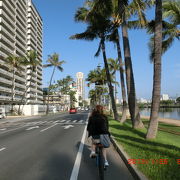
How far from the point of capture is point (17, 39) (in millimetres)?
80812

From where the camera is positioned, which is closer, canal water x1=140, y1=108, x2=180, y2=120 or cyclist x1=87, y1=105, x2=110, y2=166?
cyclist x1=87, y1=105, x2=110, y2=166

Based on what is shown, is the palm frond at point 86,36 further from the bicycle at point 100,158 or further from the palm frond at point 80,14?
the bicycle at point 100,158

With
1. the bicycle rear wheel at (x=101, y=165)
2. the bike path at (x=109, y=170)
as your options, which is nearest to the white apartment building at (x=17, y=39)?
the bike path at (x=109, y=170)

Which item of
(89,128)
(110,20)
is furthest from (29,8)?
(89,128)

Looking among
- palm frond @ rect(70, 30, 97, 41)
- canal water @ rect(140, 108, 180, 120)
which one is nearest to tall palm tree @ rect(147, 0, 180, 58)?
palm frond @ rect(70, 30, 97, 41)

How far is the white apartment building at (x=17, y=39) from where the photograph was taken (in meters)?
65.8

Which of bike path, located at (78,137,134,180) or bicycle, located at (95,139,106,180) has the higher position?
bicycle, located at (95,139,106,180)

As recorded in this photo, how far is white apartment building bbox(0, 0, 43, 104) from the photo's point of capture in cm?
6575

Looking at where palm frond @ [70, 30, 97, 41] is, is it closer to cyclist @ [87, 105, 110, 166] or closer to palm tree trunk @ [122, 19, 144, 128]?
palm tree trunk @ [122, 19, 144, 128]

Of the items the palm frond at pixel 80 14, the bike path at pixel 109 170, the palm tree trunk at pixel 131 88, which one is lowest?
the bike path at pixel 109 170

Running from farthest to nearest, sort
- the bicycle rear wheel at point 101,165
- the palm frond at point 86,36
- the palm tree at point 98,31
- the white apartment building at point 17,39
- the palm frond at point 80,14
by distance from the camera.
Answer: the white apartment building at point 17,39 → the palm frond at point 86,36 → the palm frond at point 80,14 → the palm tree at point 98,31 → the bicycle rear wheel at point 101,165

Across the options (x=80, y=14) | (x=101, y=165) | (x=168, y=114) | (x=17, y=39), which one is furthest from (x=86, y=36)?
(x=17, y=39)

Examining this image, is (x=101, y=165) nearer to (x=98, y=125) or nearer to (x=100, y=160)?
(x=100, y=160)

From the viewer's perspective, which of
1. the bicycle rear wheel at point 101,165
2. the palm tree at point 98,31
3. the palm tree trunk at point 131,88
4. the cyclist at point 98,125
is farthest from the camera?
the palm tree at point 98,31
